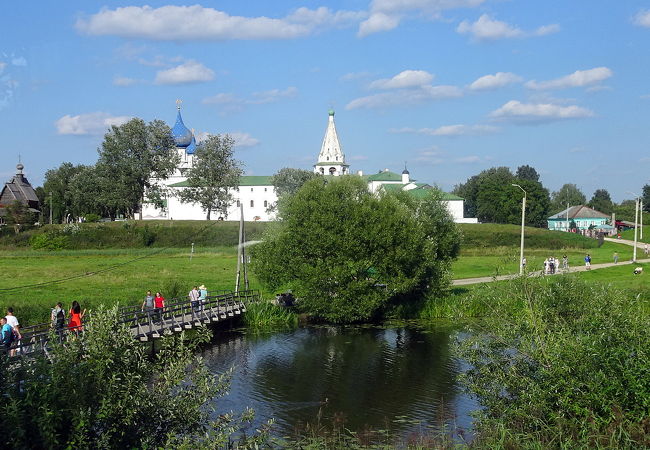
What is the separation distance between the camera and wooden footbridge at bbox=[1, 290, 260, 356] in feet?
99.8

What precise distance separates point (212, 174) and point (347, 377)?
253 ft

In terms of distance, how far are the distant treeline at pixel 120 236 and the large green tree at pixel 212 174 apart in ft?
25.1

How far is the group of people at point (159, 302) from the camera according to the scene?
32906 millimetres

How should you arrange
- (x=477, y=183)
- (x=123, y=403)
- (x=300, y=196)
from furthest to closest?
(x=477, y=183)
(x=300, y=196)
(x=123, y=403)

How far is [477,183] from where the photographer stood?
16150 centimetres

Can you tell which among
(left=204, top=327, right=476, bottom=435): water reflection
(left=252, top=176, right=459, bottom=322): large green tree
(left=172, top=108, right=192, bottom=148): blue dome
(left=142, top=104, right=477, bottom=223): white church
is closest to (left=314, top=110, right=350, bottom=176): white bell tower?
(left=142, top=104, right=477, bottom=223): white church

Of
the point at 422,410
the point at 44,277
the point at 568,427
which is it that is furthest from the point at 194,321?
→ the point at 44,277

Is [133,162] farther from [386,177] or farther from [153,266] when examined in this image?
[386,177]

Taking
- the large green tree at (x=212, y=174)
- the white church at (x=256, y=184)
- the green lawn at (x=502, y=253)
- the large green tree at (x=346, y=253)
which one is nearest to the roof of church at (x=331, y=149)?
the white church at (x=256, y=184)

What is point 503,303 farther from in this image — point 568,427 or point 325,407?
point 325,407

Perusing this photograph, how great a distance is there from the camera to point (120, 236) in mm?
93188

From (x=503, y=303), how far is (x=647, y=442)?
563 cm

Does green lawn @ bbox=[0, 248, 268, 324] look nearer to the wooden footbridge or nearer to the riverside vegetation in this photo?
the wooden footbridge

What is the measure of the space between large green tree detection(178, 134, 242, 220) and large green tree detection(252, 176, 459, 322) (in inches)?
2314
